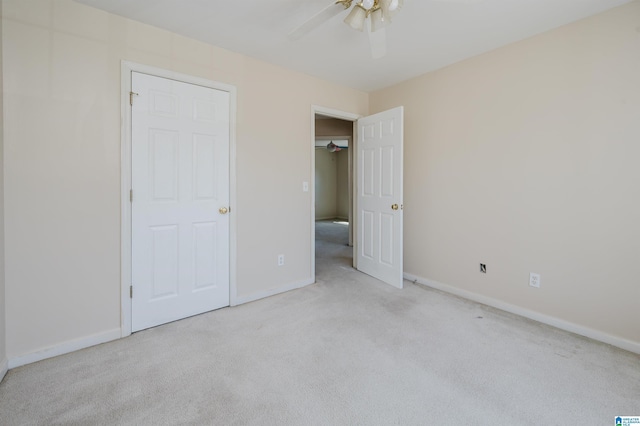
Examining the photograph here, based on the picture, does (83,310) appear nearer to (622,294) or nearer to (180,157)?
(180,157)

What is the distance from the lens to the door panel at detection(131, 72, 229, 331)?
230 centimetres

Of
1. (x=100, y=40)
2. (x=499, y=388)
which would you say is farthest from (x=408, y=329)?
(x=100, y=40)

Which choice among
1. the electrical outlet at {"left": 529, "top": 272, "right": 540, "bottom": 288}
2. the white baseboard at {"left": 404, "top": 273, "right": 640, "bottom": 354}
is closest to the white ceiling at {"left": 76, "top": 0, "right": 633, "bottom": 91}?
the electrical outlet at {"left": 529, "top": 272, "right": 540, "bottom": 288}

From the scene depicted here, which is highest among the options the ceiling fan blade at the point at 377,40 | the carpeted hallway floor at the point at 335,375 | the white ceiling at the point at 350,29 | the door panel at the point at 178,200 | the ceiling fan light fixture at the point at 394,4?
the white ceiling at the point at 350,29

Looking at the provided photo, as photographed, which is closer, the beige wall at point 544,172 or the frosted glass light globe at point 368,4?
the frosted glass light globe at point 368,4

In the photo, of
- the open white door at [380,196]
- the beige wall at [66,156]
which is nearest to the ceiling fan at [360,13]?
the beige wall at [66,156]

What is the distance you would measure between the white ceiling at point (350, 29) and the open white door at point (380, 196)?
2.34 ft

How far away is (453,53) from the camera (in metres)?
2.78

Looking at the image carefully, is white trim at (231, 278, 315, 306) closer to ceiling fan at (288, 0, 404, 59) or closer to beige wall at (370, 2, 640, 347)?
beige wall at (370, 2, 640, 347)

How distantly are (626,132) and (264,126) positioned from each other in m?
2.94

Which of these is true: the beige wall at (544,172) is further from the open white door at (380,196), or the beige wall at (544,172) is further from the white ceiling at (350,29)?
the open white door at (380,196)

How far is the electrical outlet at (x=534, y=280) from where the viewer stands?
251 cm

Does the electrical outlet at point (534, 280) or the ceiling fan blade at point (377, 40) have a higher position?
the ceiling fan blade at point (377, 40)

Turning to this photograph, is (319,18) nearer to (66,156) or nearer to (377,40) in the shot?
(377,40)
